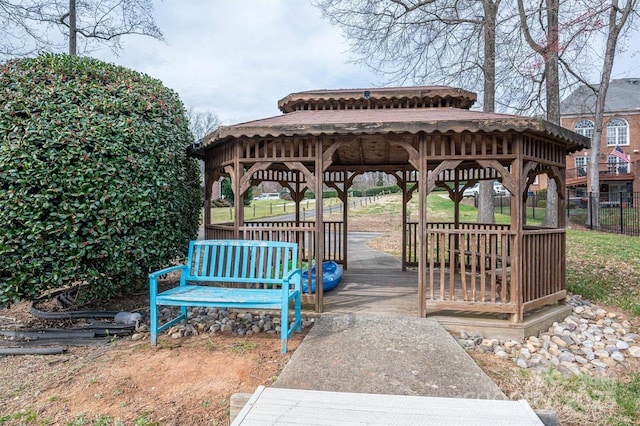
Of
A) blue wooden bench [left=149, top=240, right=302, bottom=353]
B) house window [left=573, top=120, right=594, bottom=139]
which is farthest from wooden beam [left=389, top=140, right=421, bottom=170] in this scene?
house window [left=573, top=120, right=594, bottom=139]

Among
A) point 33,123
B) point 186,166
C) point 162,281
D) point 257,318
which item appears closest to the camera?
point 33,123

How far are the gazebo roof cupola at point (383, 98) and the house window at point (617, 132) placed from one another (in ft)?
101

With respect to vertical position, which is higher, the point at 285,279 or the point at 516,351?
the point at 285,279

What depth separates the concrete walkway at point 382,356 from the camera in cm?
278

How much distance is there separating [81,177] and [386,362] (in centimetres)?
385

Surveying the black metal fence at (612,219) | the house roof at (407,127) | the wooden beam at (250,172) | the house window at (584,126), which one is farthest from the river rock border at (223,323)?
the house window at (584,126)

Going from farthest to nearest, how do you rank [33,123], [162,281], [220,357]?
1. [162,281]
2. [33,123]
3. [220,357]

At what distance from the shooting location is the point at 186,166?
566cm

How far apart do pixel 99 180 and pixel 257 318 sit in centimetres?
259

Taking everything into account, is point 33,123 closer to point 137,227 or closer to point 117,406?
point 137,227

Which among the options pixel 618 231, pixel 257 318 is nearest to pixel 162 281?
pixel 257 318

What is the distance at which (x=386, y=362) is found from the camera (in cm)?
322

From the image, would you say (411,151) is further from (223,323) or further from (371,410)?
(223,323)

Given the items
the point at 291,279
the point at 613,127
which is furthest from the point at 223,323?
the point at 613,127
